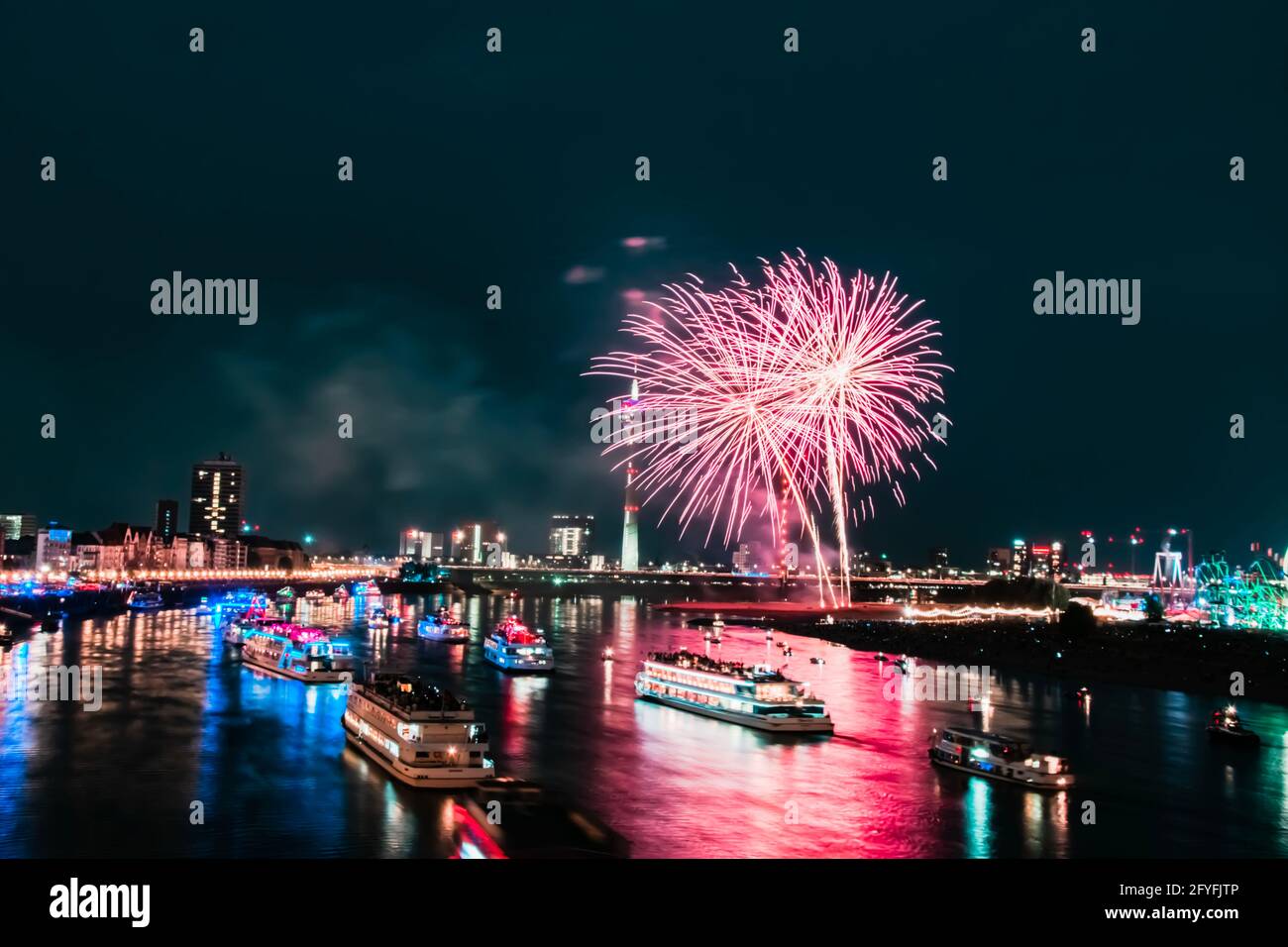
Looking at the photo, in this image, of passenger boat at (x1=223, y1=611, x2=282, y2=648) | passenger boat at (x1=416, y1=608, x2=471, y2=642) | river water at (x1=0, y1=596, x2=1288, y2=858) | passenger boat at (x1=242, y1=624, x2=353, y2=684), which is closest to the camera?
river water at (x1=0, y1=596, x2=1288, y2=858)

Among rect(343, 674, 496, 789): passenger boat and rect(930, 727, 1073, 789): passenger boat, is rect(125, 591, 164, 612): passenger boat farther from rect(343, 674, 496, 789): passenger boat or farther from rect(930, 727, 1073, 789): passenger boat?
rect(930, 727, 1073, 789): passenger boat

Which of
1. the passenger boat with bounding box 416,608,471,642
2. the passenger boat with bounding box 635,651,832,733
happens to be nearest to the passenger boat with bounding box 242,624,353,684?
the passenger boat with bounding box 416,608,471,642

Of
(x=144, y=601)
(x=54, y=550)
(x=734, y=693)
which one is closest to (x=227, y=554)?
(x=54, y=550)

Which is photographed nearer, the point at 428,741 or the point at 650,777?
the point at 428,741

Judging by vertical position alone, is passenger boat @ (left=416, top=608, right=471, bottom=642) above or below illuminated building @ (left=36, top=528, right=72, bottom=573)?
below

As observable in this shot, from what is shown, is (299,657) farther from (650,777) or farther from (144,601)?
(144,601)

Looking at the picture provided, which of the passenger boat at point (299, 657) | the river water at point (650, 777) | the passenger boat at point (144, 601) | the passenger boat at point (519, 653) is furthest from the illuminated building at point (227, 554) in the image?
the passenger boat at point (519, 653)

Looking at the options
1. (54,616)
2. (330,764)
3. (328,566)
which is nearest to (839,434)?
(330,764)
